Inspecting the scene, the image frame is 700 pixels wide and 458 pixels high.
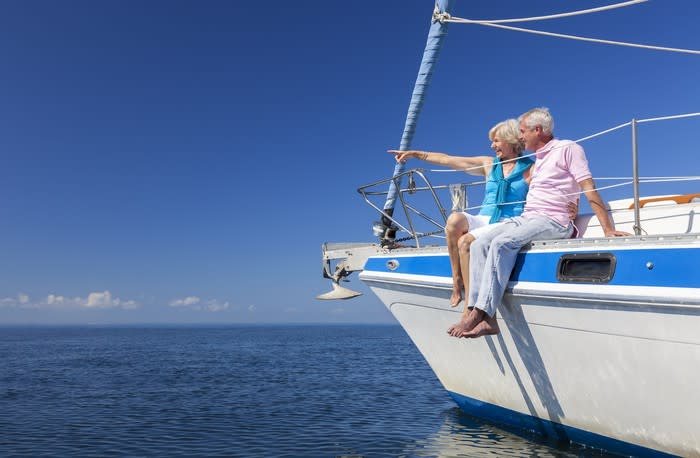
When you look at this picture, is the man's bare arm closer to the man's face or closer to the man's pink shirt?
the man's pink shirt

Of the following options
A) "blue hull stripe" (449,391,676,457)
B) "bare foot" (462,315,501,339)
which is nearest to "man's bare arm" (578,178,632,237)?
"bare foot" (462,315,501,339)

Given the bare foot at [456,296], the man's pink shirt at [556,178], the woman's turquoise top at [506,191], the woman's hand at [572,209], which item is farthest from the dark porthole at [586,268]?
the bare foot at [456,296]

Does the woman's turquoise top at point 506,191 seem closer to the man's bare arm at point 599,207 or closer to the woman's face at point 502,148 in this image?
the woman's face at point 502,148

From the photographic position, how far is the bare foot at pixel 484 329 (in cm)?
558

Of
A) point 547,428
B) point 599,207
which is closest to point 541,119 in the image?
point 599,207

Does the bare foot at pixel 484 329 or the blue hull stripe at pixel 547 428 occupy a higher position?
the bare foot at pixel 484 329

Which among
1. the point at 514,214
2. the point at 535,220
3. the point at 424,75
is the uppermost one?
the point at 424,75

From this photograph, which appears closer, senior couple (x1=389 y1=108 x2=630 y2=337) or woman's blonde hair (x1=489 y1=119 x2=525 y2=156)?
senior couple (x1=389 y1=108 x2=630 y2=337)

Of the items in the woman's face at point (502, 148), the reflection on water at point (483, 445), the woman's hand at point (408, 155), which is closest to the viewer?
the woman's face at point (502, 148)

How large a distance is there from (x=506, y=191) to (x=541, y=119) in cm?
88

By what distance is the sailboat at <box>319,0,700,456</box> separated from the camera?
4.73 m

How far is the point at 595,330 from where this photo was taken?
5293 mm

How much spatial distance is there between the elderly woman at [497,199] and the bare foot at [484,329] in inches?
16.6

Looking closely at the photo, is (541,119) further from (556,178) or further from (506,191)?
(506,191)
